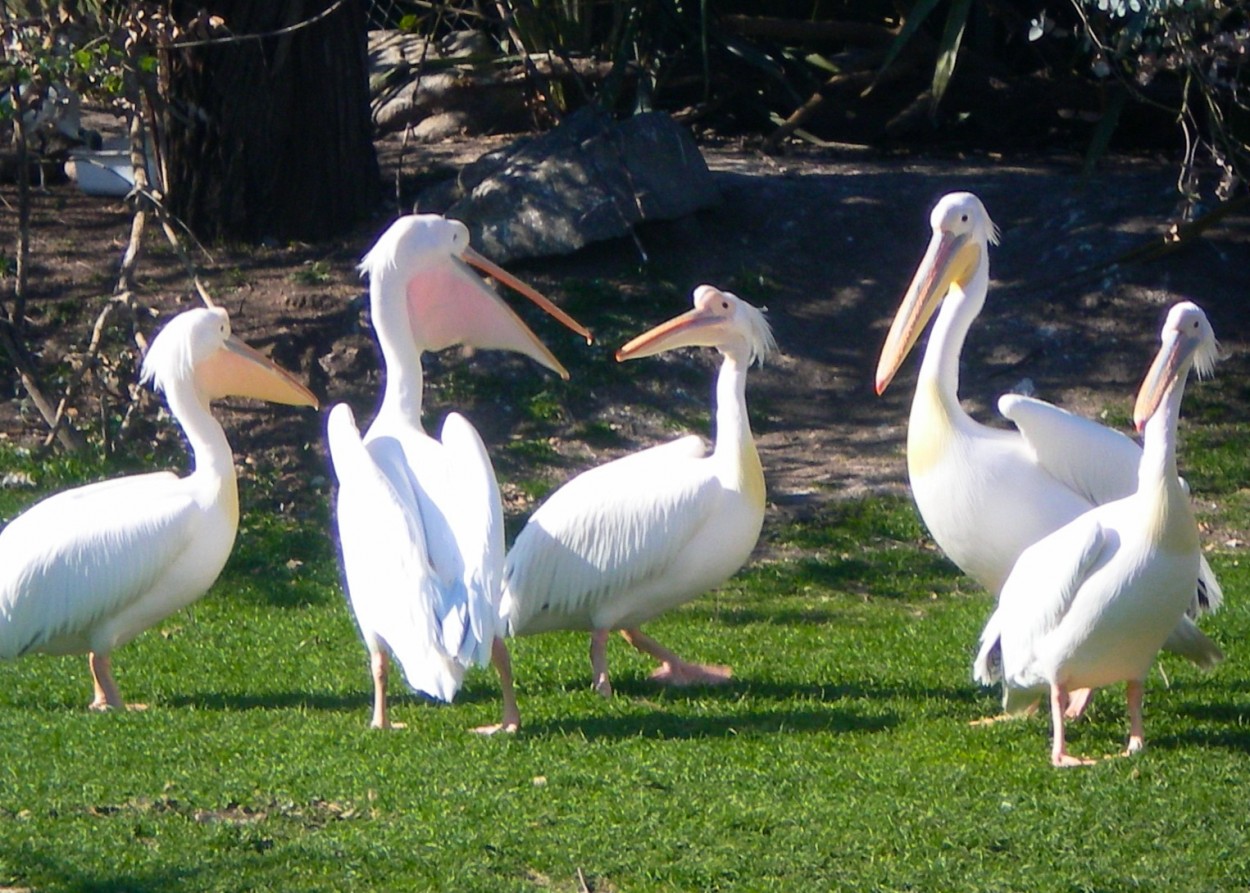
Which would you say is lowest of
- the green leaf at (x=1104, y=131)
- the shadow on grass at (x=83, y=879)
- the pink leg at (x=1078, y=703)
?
the pink leg at (x=1078, y=703)

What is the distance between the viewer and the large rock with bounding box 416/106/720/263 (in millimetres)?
10242

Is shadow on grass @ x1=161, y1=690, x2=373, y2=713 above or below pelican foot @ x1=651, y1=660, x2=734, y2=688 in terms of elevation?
below

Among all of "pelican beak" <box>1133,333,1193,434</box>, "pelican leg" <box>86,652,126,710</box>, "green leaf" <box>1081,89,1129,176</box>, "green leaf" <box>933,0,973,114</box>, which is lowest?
"pelican leg" <box>86,652,126,710</box>

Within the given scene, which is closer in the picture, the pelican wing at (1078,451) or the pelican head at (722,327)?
the pelican wing at (1078,451)

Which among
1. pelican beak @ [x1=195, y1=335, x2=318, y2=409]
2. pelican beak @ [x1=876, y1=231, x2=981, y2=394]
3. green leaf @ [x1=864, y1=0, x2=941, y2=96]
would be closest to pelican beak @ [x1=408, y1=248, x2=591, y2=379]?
pelican beak @ [x1=195, y1=335, x2=318, y2=409]

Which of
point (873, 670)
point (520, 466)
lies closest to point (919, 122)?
point (520, 466)

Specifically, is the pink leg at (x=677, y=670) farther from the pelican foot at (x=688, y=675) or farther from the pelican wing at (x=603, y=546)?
the pelican wing at (x=603, y=546)

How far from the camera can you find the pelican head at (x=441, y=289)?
245 inches

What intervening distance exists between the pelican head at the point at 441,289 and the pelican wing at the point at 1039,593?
1.86 meters

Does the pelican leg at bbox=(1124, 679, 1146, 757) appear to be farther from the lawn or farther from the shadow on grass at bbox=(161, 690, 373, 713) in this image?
the shadow on grass at bbox=(161, 690, 373, 713)

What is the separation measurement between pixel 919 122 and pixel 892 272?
191 centimetres

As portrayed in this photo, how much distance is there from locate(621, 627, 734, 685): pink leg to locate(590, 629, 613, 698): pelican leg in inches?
8.3

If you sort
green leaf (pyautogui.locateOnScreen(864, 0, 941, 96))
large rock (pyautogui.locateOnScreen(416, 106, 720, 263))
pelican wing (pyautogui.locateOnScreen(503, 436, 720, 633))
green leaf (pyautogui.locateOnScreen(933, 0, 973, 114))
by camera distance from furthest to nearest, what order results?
large rock (pyautogui.locateOnScreen(416, 106, 720, 263)), green leaf (pyautogui.locateOnScreen(933, 0, 973, 114)), green leaf (pyautogui.locateOnScreen(864, 0, 941, 96)), pelican wing (pyautogui.locateOnScreen(503, 436, 720, 633))

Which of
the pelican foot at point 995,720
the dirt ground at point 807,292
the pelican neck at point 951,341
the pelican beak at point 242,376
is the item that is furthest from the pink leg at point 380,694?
the dirt ground at point 807,292
